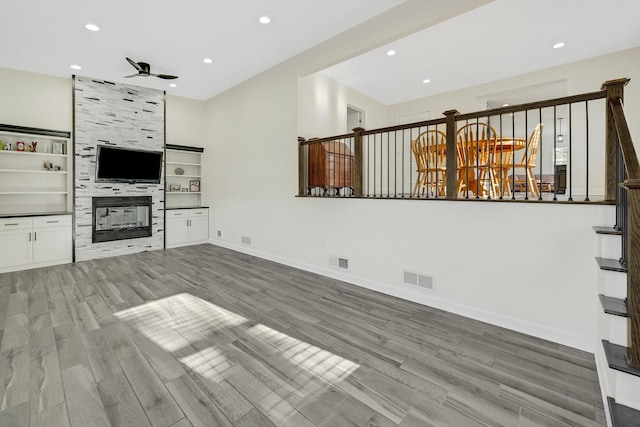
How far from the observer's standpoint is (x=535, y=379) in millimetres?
1898

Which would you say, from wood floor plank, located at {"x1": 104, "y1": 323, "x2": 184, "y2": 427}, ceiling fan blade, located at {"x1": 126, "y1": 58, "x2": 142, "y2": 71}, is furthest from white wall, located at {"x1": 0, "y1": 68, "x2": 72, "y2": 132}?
wood floor plank, located at {"x1": 104, "y1": 323, "x2": 184, "y2": 427}

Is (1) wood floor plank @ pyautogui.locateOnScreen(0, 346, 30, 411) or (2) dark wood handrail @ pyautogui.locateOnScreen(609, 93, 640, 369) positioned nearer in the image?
(2) dark wood handrail @ pyautogui.locateOnScreen(609, 93, 640, 369)

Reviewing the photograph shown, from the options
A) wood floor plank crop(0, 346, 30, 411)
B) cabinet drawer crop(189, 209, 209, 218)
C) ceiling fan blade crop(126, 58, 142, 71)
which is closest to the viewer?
wood floor plank crop(0, 346, 30, 411)

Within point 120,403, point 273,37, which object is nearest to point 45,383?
point 120,403

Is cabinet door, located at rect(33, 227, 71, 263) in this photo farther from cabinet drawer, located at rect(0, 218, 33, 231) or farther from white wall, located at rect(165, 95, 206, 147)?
white wall, located at rect(165, 95, 206, 147)

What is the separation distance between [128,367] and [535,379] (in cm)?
276

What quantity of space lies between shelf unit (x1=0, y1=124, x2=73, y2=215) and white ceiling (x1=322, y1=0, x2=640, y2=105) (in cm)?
514

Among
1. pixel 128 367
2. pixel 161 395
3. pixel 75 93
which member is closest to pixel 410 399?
pixel 161 395

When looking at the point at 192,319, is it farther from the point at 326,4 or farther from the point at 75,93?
the point at 75,93

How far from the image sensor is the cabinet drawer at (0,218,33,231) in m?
4.43

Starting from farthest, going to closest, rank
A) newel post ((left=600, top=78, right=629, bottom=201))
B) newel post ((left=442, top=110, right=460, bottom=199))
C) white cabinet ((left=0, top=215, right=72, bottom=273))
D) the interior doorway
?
the interior doorway → white cabinet ((left=0, top=215, right=72, bottom=273)) → newel post ((left=442, top=110, right=460, bottom=199)) → newel post ((left=600, top=78, right=629, bottom=201))

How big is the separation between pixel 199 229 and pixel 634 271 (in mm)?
6862

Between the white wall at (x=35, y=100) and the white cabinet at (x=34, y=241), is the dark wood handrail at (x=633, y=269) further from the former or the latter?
the white wall at (x=35, y=100)

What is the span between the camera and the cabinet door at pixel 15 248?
4441 millimetres
